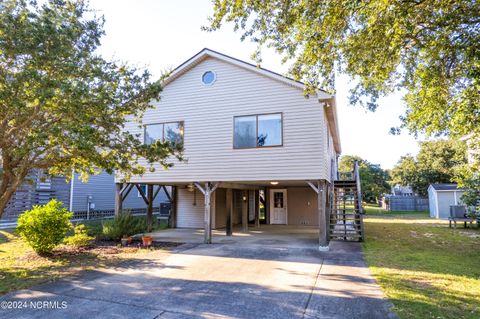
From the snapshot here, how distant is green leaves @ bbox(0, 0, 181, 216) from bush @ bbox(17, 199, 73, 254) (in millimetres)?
1099

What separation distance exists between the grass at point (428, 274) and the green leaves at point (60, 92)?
642cm

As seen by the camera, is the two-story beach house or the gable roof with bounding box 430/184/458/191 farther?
the gable roof with bounding box 430/184/458/191

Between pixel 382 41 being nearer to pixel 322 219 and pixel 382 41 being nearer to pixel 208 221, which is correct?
pixel 322 219

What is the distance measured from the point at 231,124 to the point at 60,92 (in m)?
5.92

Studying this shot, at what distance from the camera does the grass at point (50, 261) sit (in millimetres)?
6109

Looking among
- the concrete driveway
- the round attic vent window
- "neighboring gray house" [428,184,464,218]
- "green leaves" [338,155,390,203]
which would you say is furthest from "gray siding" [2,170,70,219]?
"green leaves" [338,155,390,203]

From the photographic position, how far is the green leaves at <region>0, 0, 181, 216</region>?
5.83m

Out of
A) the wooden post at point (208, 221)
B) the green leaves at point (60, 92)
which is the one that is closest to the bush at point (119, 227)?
the wooden post at point (208, 221)

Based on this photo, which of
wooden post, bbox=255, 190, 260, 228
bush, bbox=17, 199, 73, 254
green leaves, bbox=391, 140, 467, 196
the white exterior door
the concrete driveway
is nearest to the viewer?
the concrete driveway

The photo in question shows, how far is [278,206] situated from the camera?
17578 mm

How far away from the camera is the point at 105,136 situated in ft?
24.8

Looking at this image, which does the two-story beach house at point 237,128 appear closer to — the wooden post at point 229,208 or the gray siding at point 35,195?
the wooden post at point 229,208

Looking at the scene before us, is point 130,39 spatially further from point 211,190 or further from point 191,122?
point 211,190

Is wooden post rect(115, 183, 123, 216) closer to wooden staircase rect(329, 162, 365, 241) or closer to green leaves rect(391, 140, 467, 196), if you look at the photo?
wooden staircase rect(329, 162, 365, 241)
